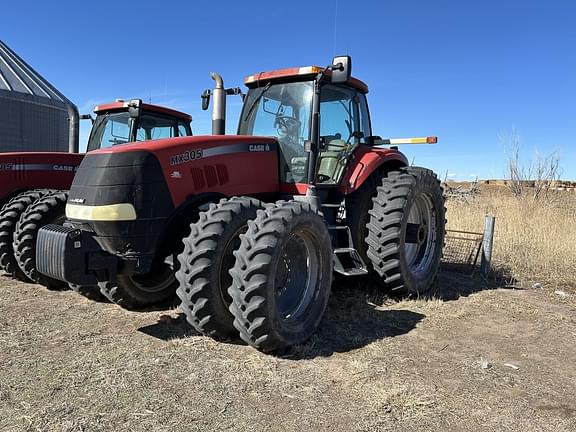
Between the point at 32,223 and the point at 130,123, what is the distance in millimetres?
2209

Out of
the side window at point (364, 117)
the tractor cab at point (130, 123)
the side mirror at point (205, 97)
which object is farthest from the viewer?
the tractor cab at point (130, 123)

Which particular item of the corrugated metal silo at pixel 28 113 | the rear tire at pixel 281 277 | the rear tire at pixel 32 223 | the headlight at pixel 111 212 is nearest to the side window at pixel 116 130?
the rear tire at pixel 32 223

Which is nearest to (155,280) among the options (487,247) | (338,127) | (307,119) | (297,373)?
(297,373)

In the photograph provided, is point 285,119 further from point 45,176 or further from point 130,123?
point 45,176

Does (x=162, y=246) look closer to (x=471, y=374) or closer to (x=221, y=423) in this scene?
(x=221, y=423)

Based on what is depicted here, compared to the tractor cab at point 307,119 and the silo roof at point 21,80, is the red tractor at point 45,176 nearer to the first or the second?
the tractor cab at point 307,119

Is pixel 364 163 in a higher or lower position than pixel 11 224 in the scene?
higher

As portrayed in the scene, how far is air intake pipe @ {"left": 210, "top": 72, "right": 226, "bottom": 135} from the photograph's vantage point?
16.8 ft

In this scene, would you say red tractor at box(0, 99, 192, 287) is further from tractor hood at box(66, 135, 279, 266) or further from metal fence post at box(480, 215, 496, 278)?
metal fence post at box(480, 215, 496, 278)

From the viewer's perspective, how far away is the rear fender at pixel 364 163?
5.18 meters

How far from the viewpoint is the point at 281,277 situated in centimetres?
407

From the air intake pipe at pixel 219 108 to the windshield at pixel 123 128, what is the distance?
215cm

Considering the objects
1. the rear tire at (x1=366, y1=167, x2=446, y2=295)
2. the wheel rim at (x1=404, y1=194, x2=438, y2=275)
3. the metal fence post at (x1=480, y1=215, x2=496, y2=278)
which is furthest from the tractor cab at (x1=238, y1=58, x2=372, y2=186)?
the metal fence post at (x1=480, y1=215, x2=496, y2=278)

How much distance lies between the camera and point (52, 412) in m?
2.74
